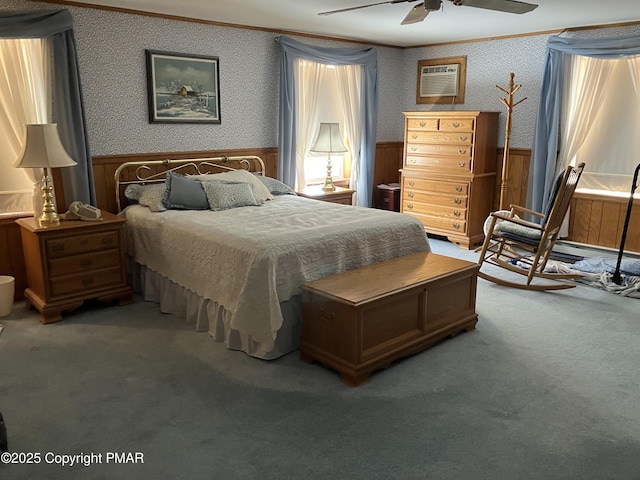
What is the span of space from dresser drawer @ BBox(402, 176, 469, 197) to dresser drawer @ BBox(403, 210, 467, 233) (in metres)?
0.31

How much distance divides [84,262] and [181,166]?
1.47 metres

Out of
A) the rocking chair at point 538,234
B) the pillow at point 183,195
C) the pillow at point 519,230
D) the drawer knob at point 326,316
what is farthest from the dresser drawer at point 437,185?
the drawer knob at point 326,316

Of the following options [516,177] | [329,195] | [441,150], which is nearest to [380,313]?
[329,195]

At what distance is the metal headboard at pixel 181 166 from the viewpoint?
4777 millimetres

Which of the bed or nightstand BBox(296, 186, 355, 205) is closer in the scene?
the bed

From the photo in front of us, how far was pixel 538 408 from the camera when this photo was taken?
2760 millimetres

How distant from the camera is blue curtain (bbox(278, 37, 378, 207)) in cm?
567

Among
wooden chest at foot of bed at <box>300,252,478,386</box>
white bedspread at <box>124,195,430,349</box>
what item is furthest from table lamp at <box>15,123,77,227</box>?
wooden chest at foot of bed at <box>300,252,478,386</box>

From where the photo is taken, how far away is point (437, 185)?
6.19 m

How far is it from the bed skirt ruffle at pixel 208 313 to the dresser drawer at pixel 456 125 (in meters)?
3.39

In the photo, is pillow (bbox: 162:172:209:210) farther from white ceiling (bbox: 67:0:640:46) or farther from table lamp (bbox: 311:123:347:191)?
table lamp (bbox: 311:123:347:191)

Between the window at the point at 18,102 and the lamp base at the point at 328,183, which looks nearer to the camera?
the window at the point at 18,102

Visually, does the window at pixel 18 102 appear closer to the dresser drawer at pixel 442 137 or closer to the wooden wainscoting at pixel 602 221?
the dresser drawer at pixel 442 137

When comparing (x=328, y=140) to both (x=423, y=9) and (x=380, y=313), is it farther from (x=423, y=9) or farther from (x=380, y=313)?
(x=380, y=313)
